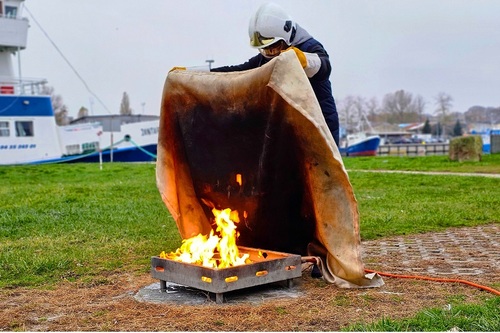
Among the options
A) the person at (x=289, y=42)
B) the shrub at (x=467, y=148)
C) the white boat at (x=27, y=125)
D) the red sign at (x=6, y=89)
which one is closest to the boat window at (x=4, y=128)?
the white boat at (x=27, y=125)


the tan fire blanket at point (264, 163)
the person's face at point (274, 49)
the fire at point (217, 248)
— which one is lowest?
the fire at point (217, 248)

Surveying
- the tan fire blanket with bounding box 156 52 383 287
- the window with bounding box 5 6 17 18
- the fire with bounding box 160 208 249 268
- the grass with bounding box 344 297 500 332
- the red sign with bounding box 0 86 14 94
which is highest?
the window with bounding box 5 6 17 18

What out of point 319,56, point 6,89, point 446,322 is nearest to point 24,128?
point 6,89

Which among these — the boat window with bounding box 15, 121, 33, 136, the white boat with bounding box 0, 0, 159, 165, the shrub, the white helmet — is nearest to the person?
the white helmet

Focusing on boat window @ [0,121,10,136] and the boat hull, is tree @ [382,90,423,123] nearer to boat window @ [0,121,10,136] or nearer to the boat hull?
the boat hull

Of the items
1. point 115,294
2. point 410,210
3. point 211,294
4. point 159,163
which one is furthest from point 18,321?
point 410,210

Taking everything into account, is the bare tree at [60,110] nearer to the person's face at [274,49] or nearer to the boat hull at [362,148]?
the boat hull at [362,148]

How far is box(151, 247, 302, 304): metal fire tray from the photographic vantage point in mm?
5027

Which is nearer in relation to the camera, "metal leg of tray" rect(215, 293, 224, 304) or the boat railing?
"metal leg of tray" rect(215, 293, 224, 304)

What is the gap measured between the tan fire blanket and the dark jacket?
0.65m

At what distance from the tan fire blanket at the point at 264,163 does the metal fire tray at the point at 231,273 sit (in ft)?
1.13

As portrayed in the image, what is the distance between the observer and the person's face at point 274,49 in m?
5.96

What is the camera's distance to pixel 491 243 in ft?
25.3

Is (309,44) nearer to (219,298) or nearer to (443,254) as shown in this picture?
(219,298)
